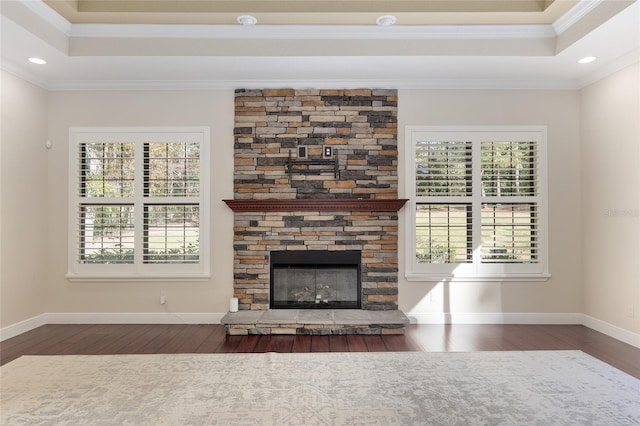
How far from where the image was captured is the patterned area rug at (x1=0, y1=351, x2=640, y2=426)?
7.98 feet

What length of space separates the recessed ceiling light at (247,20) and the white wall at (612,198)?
12.4 feet

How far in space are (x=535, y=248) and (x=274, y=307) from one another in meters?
3.20

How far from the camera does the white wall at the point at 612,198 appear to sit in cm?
387

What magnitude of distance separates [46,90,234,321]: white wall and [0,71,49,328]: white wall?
0.36 ft

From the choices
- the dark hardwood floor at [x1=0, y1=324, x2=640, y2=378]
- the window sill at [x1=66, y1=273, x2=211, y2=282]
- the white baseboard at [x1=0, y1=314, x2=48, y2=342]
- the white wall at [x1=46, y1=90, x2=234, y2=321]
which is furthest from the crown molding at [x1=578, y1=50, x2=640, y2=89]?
the white baseboard at [x1=0, y1=314, x2=48, y2=342]

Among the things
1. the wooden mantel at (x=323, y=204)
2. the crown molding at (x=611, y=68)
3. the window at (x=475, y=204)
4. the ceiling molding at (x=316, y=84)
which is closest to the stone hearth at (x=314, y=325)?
the window at (x=475, y=204)

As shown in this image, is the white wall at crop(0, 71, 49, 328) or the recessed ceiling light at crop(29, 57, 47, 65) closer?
the recessed ceiling light at crop(29, 57, 47, 65)

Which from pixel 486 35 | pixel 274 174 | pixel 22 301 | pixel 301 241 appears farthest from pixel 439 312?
pixel 22 301

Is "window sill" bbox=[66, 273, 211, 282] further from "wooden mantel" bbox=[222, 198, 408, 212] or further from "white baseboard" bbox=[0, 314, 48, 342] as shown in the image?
"wooden mantel" bbox=[222, 198, 408, 212]

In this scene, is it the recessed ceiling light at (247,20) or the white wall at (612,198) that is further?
the white wall at (612,198)

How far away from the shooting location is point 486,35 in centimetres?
384

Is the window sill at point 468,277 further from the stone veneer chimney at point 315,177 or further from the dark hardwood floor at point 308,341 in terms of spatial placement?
the dark hardwood floor at point 308,341

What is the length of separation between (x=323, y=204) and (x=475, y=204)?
1.82m

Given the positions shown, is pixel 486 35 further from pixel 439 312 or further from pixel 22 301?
pixel 22 301
